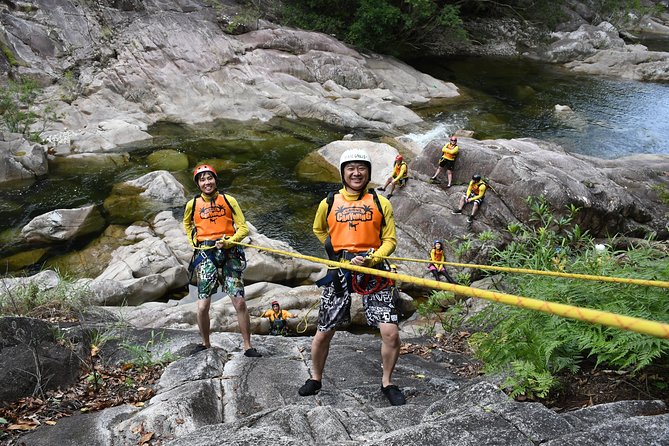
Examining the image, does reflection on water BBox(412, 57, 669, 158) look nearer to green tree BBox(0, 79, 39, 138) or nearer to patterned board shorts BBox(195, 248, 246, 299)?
green tree BBox(0, 79, 39, 138)

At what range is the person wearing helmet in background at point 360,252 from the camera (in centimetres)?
406

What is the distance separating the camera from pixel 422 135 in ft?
66.4

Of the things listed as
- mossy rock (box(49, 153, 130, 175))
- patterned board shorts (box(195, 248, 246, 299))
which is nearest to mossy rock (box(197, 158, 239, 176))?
mossy rock (box(49, 153, 130, 175))

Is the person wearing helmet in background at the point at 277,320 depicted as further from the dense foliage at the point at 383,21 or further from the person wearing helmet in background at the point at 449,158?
the dense foliage at the point at 383,21

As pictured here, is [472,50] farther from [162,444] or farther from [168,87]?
[162,444]

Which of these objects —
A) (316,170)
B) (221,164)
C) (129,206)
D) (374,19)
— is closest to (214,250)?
(129,206)

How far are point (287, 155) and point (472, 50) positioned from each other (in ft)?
74.0

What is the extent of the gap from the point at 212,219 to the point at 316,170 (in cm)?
1169

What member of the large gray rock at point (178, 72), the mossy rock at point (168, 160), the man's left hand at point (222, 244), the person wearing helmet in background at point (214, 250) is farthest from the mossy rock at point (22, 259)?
the man's left hand at point (222, 244)

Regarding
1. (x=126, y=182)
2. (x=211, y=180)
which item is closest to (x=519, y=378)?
(x=211, y=180)

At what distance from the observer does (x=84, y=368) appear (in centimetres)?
472

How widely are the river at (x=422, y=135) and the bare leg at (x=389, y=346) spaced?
27.6 feet

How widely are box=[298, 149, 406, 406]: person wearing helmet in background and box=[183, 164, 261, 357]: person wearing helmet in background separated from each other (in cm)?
147

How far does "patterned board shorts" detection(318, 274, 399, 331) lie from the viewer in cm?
405
